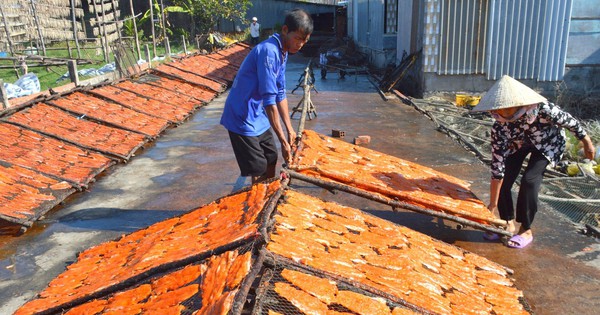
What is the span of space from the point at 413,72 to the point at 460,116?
4065mm

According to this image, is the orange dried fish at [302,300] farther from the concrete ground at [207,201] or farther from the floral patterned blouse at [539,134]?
the floral patterned blouse at [539,134]

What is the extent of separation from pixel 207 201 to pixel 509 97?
3509 mm

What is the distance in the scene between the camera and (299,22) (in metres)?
3.66

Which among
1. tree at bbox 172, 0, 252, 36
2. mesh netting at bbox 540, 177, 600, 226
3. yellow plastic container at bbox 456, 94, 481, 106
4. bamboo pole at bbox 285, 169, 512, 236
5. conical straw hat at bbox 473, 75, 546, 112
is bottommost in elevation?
mesh netting at bbox 540, 177, 600, 226

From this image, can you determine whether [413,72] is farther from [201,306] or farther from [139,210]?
[201,306]

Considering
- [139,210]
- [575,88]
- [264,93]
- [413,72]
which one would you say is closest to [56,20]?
[413,72]

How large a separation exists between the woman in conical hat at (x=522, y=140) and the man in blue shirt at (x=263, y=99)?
169 cm

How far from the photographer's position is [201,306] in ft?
7.11

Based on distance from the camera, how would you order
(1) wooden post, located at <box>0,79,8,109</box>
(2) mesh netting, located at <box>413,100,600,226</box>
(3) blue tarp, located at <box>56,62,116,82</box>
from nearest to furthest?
1. (2) mesh netting, located at <box>413,100,600,226</box>
2. (1) wooden post, located at <box>0,79,8,109</box>
3. (3) blue tarp, located at <box>56,62,116,82</box>

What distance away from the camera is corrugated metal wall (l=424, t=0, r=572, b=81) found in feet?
37.4

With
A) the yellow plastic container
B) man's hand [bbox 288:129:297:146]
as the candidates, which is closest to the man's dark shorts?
man's hand [bbox 288:129:297:146]

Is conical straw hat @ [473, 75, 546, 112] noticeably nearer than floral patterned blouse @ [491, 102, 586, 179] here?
Yes

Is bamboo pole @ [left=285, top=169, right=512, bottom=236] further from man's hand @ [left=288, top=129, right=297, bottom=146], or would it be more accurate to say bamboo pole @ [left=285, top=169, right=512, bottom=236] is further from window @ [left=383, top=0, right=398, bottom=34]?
window @ [left=383, top=0, right=398, bottom=34]

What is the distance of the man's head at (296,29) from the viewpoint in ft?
12.0
